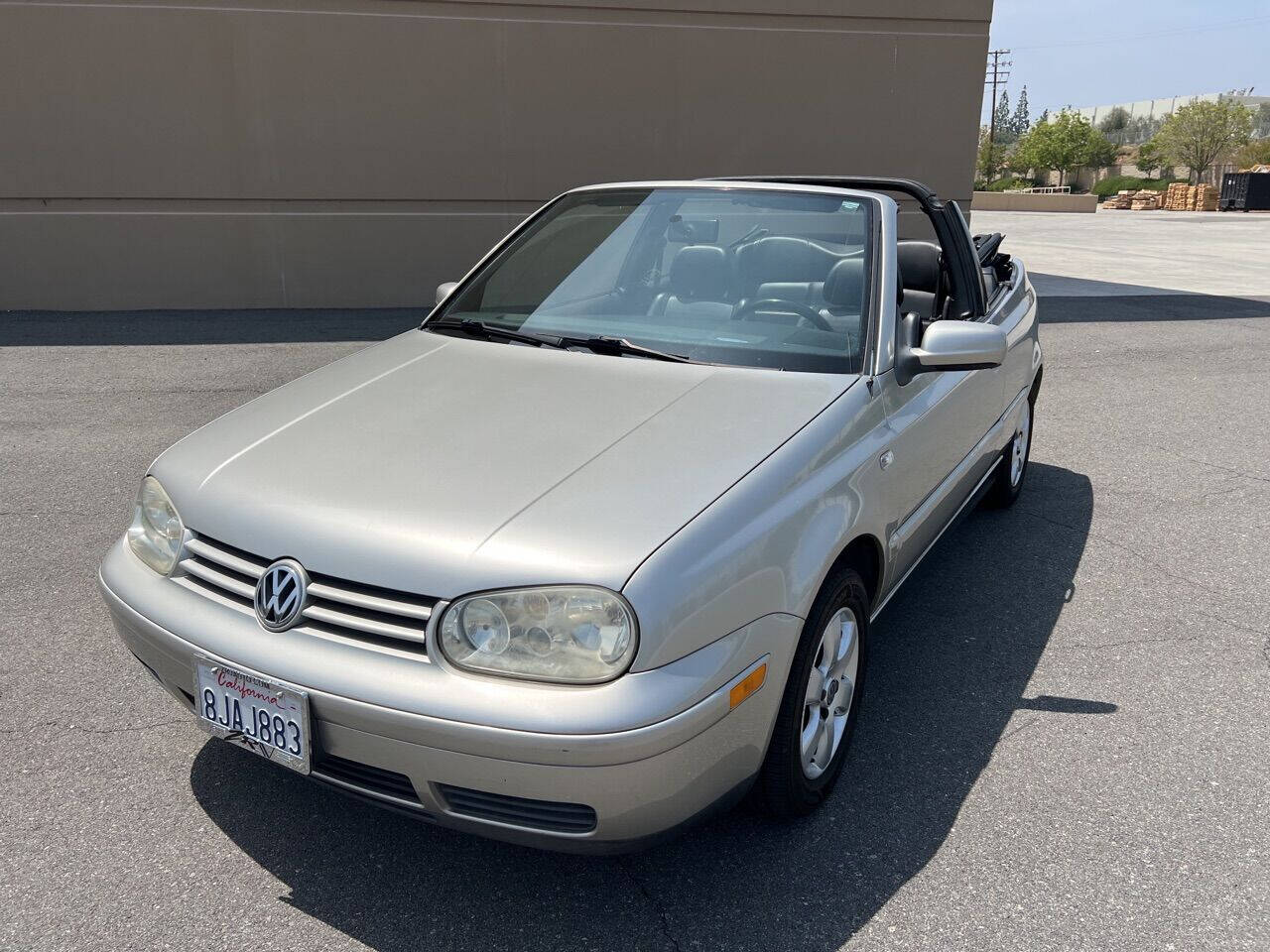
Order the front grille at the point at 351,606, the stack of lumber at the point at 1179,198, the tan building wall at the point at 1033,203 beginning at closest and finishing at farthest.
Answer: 1. the front grille at the point at 351,606
2. the tan building wall at the point at 1033,203
3. the stack of lumber at the point at 1179,198

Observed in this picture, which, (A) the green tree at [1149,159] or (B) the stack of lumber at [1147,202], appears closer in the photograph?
(B) the stack of lumber at [1147,202]

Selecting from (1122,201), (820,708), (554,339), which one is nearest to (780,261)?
(554,339)

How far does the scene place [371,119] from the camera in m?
10.8

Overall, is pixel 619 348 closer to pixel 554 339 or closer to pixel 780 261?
pixel 554 339

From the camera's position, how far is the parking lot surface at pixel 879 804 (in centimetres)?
234

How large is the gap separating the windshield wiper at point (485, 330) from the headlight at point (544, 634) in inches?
54.0

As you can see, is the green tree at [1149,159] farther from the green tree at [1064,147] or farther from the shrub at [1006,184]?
the shrub at [1006,184]

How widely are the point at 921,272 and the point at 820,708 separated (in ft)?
8.19

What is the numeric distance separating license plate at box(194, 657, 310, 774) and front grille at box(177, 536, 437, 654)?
0.15 meters

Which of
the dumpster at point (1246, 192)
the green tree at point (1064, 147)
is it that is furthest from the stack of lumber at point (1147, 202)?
the green tree at point (1064, 147)

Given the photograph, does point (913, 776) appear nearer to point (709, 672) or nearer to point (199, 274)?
point (709, 672)

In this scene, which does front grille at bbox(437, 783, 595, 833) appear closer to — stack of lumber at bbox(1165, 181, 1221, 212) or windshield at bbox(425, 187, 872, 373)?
windshield at bbox(425, 187, 872, 373)

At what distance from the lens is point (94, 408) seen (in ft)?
Answer: 22.2

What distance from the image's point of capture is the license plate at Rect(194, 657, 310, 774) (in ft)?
7.13
